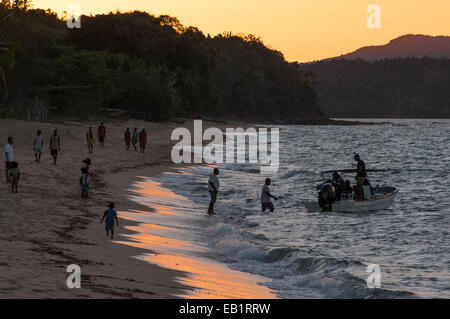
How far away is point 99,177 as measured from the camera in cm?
2608

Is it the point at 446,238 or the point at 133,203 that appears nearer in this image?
the point at 446,238

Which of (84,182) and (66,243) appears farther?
(84,182)

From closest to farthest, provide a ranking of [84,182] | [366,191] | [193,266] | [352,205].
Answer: [193,266] → [84,182] → [352,205] → [366,191]

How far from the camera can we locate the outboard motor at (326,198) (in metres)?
23.0

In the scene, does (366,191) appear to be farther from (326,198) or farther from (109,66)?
(109,66)

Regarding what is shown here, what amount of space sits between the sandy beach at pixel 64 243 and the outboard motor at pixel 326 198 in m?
7.21

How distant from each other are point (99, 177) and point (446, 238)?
47.3 ft

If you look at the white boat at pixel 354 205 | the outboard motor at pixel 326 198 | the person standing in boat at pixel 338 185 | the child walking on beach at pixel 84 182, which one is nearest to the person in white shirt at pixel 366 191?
the white boat at pixel 354 205

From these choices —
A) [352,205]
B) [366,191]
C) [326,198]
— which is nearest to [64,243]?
[326,198]

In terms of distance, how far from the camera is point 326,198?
75.5ft

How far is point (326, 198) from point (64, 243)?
1262 cm

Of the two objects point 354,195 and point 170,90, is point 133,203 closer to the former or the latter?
point 354,195

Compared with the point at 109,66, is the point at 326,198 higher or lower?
lower
